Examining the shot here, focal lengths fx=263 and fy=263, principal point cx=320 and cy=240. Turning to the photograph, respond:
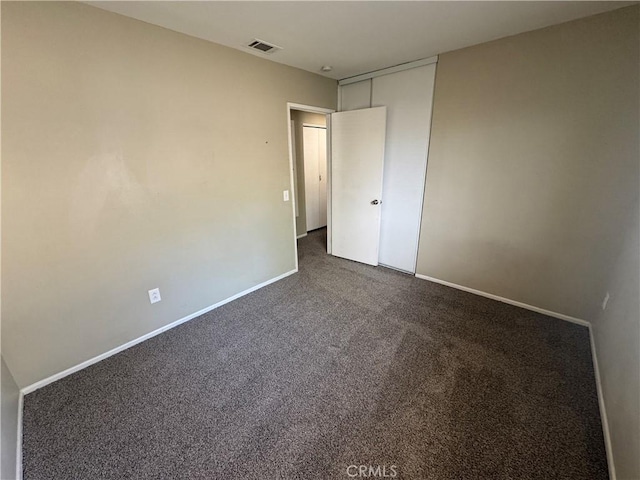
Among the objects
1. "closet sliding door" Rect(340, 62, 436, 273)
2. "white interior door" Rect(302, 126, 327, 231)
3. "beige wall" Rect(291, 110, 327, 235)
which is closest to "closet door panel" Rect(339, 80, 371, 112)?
"closet sliding door" Rect(340, 62, 436, 273)

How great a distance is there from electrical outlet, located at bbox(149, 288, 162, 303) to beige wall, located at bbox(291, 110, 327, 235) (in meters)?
2.84

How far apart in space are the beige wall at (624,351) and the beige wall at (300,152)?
3.91 m

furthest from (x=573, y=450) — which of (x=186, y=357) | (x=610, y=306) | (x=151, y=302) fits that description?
(x=151, y=302)

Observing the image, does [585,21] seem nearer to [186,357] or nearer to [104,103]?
[104,103]

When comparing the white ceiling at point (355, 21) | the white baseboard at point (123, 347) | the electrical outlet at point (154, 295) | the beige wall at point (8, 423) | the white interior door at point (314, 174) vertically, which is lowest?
the white baseboard at point (123, 347)

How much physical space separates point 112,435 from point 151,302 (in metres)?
0.99

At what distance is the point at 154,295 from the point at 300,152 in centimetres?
323

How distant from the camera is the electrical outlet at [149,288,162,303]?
2236 mm

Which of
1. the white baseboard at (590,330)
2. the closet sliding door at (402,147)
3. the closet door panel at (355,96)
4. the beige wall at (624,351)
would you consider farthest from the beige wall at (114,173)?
the beige wall at (624,351)

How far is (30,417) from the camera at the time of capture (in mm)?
1586

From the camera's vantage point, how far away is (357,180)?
3.48 meters

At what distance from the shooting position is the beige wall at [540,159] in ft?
6.32

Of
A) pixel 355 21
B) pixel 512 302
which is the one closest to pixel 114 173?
pixel 355 21

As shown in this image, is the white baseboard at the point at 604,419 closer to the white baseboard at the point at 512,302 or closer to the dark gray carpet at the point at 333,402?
the dark gray carpet at the point at 333,402
